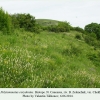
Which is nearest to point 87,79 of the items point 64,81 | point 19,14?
point 64,81

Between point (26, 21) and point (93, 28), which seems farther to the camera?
point (93, 28)

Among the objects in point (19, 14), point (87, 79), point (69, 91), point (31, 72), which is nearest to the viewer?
point (69, 91)

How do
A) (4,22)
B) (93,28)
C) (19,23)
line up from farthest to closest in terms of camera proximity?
(93,28) < (19,23) < (4,22)

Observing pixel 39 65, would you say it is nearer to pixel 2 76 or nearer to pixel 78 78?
pixel 78 78

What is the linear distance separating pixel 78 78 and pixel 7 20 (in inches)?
447

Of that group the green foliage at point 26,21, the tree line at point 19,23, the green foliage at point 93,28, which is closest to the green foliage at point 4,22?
the tree line at point 19,23

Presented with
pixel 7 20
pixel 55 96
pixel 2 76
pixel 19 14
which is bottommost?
pixel 55 96

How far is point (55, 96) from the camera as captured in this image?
6188 mm

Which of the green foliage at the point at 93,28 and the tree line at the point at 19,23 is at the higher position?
the green foliage at the point at 93,28

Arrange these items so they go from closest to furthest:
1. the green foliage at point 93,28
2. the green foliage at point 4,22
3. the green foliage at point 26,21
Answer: the green foliage at point 4,22, the green foliage at point 26,21, the green foliage at point 93,28

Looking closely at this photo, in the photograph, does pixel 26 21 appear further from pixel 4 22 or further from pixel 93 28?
pixel 93 28

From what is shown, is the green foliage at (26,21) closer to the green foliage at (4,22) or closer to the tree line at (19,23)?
the tree line at (19,23)

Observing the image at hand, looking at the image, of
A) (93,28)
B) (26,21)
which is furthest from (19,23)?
(93,28)

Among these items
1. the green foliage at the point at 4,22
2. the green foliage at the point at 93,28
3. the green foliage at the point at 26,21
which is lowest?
the green foliage at the point at 4,22
